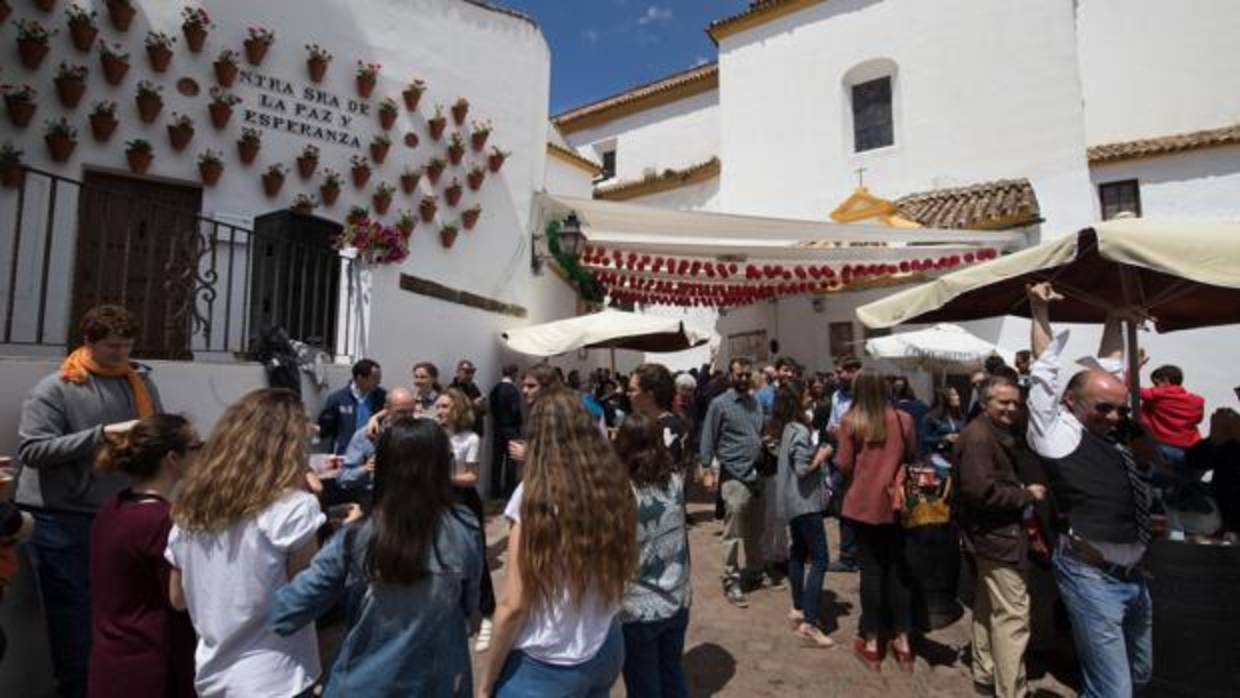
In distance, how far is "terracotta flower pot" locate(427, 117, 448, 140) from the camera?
27.0 ft

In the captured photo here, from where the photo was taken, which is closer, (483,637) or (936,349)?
(483,637)

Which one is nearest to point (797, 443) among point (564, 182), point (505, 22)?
point (505, 22)

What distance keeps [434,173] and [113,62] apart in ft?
10.8

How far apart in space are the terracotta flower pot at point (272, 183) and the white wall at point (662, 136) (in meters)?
13.5

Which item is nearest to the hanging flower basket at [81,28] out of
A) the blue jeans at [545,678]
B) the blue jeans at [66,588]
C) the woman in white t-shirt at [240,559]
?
the blue jeans at [66,588]

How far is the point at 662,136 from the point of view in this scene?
19766 mm

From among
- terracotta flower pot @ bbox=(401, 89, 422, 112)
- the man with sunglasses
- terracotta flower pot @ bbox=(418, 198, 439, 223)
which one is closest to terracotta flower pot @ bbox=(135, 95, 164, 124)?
terracotta flower pot @ bbox=(401, 89, 422, 112)

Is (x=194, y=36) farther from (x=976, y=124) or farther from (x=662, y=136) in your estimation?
(x=662, y=136)

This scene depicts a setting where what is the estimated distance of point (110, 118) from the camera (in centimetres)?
602

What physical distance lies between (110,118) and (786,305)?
36.8 feet

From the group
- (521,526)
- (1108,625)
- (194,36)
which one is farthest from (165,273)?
(1108,625)

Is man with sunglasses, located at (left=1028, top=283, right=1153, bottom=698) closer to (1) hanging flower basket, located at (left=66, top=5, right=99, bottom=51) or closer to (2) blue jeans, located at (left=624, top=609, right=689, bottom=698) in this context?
(2) blue jeans, located at (left=624, top=609, right=689, bottom=698)

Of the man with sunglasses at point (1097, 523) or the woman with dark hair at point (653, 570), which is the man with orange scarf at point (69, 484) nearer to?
the woman with dark hair at point (653, 570)

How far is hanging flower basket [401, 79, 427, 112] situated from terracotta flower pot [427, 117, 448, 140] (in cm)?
25
